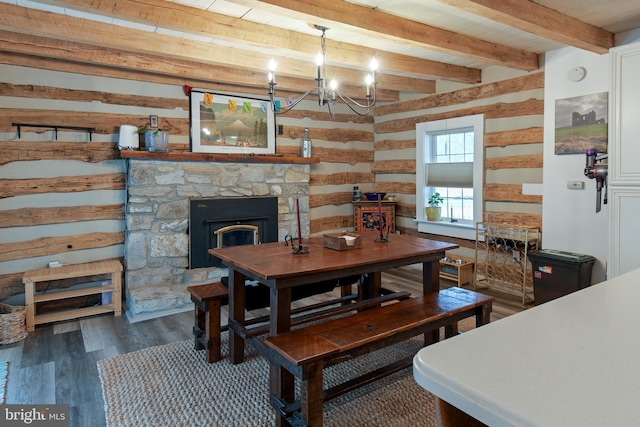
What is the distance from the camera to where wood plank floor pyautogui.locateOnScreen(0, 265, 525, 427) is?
238 cm

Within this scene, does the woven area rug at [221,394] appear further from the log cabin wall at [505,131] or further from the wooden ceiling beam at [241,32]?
the wooden ceiling beam at [241,32]

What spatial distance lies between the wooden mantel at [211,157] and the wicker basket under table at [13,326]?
5.40 ft

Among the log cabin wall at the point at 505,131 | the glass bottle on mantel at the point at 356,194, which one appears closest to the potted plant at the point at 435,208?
the log cabin wall at the point at 505,131

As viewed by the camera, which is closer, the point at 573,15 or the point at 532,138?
the point at 573,15

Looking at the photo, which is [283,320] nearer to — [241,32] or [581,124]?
[241,32]

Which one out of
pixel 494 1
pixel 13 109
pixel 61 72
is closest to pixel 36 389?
pixel 13 109

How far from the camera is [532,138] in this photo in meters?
4.17

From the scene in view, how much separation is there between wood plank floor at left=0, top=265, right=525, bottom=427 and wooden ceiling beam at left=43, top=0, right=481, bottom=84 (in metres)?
2.41

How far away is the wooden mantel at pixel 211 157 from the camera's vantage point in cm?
400

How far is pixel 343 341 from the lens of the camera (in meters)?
2.03

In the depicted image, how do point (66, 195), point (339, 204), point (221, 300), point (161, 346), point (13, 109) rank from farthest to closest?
point (339, 204) → point (66, 195) → point (13, 109) → point (161, 346) → point (221, 300)

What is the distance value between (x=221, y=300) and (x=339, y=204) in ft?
10.7

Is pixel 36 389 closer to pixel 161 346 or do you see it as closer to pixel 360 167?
pixel 161 346

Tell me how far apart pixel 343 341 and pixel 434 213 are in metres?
3.54
